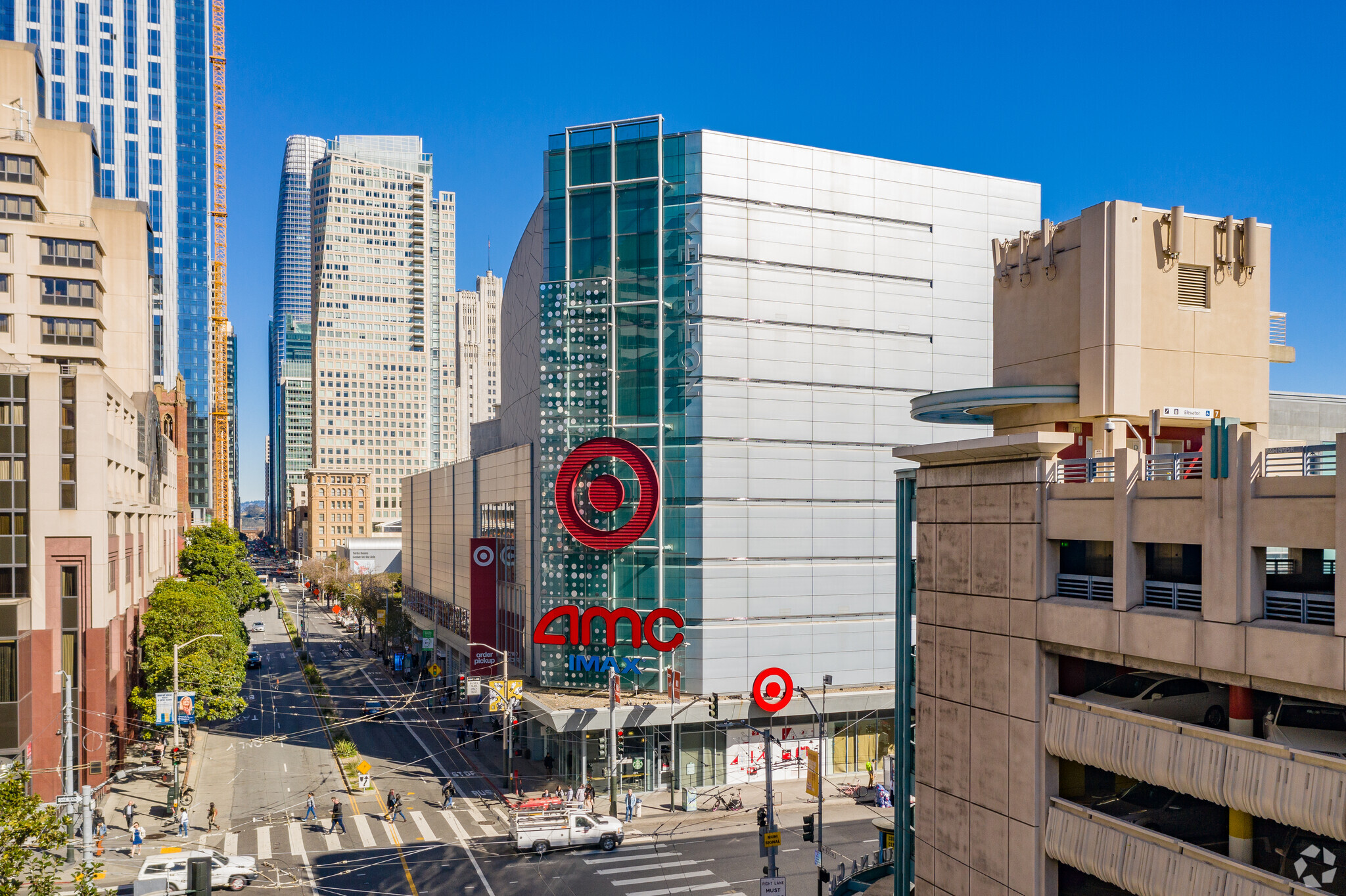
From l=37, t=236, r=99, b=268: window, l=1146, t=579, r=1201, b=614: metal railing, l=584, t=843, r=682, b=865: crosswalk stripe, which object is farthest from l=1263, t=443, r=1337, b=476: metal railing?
l=37, t=236, r=99, b=268: window

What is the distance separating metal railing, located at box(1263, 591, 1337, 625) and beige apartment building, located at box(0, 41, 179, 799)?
46.7 m

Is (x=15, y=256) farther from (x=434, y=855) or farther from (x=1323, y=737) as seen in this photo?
(x=1323, y=737)

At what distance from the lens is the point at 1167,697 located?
60.6ft

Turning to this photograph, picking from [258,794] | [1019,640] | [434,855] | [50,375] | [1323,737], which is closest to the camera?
[1323,737]

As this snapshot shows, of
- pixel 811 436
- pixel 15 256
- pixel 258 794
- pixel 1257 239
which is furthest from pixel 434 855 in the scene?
pixel 15 256

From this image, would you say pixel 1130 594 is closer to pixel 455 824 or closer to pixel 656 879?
pixel 656 879

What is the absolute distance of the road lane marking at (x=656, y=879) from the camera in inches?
1511

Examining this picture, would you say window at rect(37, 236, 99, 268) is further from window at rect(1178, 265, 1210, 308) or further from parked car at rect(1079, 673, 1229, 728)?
parked car at rect(1079, 673, 1229, 728)

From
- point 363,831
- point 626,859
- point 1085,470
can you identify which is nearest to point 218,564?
point 363,831

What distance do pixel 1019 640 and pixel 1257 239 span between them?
10.9 meters

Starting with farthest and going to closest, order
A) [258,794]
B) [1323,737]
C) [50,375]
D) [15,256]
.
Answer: [15,256], [258,794], [50,375], [1323,737]

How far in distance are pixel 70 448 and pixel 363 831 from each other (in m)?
23.9

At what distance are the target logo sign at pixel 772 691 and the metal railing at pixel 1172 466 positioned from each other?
32.2 metres

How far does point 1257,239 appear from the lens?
73.3ft
